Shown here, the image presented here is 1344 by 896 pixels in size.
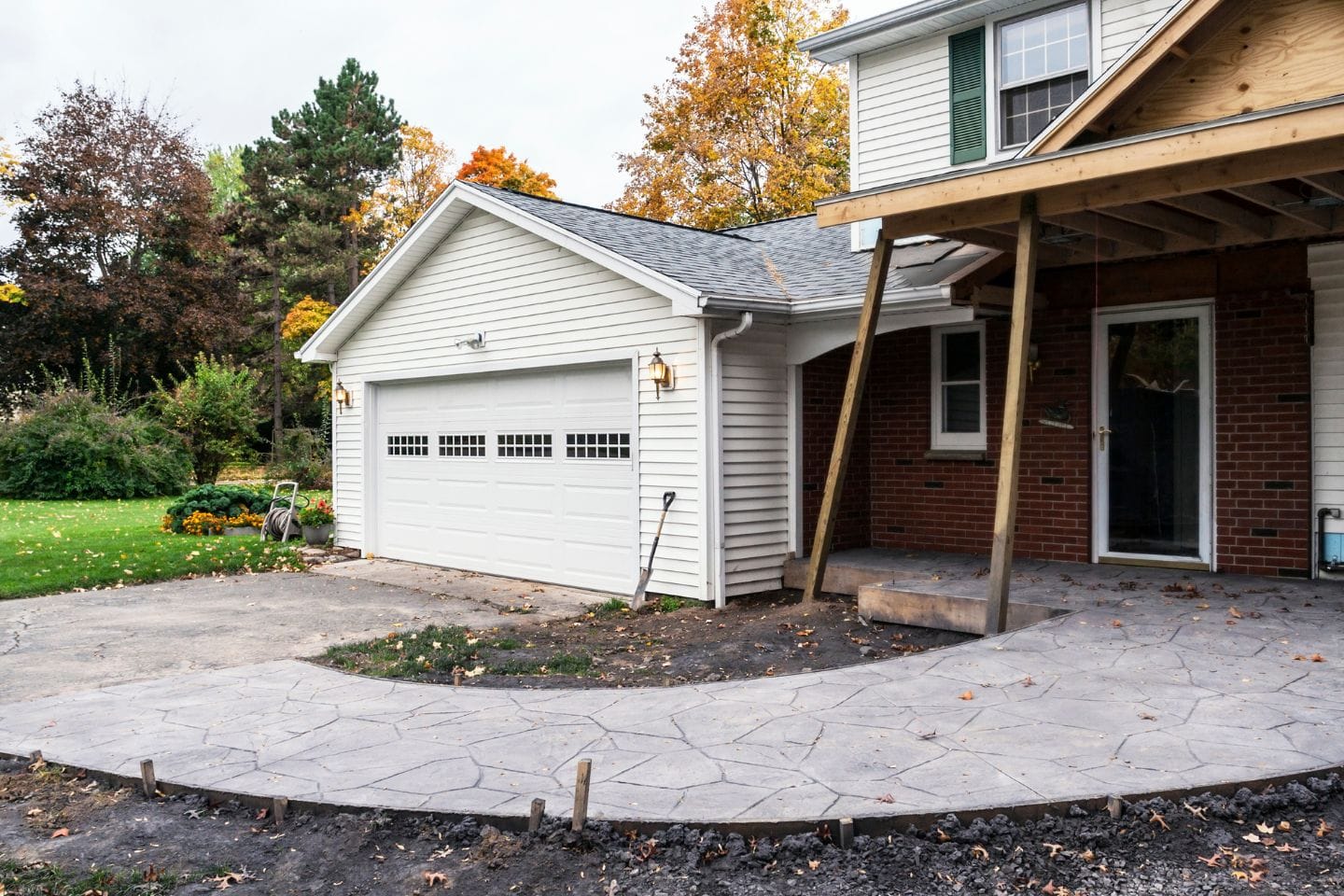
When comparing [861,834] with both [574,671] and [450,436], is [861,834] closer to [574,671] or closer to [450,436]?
[574,671]

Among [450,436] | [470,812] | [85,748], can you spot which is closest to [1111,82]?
[470,812]

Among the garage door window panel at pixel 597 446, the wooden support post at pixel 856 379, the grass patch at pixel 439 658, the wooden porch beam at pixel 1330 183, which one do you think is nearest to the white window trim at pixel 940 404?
the wooden support post at pixel 856 379

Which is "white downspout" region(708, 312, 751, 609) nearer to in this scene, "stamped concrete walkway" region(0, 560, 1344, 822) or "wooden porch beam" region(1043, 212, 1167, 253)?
"wooden porch beam" region(1043, 212, 1167, 253)

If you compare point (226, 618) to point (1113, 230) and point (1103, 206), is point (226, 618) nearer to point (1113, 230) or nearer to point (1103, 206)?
point (1103, 206)

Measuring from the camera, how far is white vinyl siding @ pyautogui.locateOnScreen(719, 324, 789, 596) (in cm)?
895

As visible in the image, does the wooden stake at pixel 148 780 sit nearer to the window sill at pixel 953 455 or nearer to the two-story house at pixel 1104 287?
the two-story house at pixel 1104 287

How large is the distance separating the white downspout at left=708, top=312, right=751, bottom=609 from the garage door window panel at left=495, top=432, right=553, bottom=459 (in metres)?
2.41

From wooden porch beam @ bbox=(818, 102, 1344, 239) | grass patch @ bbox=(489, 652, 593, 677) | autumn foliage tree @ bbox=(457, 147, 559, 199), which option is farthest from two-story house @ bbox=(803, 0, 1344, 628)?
autumn foliage tree @ bbox=(457, 147, 559, 199)

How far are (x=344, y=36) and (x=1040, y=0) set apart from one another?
119 ft

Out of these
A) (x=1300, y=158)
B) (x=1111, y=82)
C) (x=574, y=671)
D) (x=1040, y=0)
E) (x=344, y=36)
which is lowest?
(x=574, y=671)

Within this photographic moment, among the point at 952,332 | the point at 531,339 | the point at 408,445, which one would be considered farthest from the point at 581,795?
the point at 408,445

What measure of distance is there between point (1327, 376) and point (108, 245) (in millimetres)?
31616

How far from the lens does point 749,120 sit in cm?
2542

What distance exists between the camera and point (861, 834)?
11.8 feet
